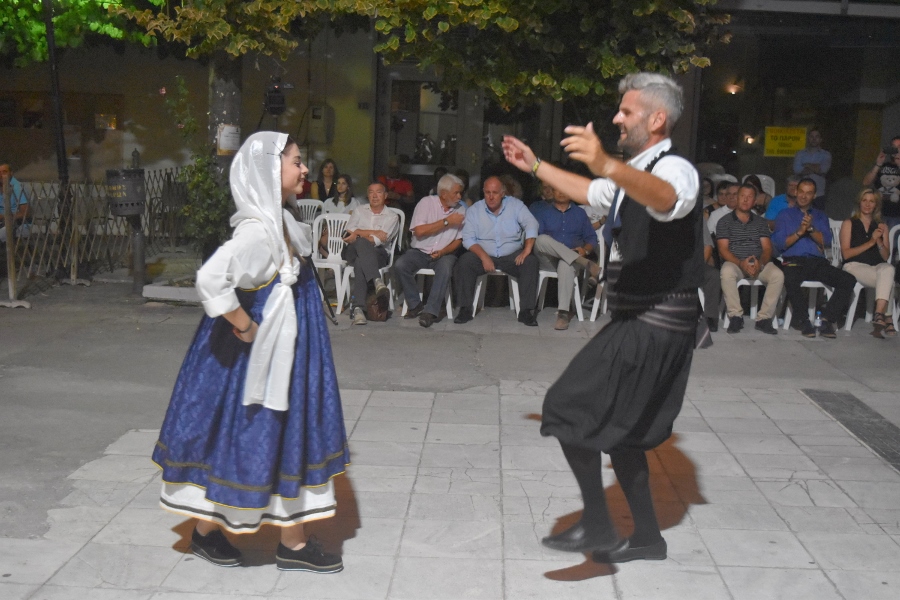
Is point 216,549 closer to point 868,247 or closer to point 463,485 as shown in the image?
point 463,485

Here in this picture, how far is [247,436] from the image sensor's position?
3.72m

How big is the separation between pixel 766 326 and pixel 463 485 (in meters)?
5.03

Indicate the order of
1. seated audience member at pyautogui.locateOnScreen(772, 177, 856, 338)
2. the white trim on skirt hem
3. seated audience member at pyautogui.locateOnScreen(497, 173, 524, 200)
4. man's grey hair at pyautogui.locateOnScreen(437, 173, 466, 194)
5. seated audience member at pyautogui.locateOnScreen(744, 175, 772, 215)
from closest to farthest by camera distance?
the white trim on skirt hem < seated audience member at pyautogui.locateOnScreen(772, 177, 856, 338) < man's grey hair at pyautogui.locateOnScreen(437, 173, 466, 194) < seated audience member at pyautogui.locateOnScreen(497, 173, 524, 200) < seated audience member at pyautogui.locateOnScreen(744, 175, 772, 215)

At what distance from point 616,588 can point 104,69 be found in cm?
1198

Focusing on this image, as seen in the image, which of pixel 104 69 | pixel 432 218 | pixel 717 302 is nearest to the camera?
pixel 717 302

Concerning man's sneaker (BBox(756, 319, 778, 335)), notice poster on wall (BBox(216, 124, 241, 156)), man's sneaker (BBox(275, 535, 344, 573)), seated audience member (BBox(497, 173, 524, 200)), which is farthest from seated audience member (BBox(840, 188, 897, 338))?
man's sneaker (BBox(275, 535, 344, 573))

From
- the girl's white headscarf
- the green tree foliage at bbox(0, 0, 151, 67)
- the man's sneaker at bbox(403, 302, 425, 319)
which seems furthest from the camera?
the green tree foliage at bbox(0, 0, 151, 67)

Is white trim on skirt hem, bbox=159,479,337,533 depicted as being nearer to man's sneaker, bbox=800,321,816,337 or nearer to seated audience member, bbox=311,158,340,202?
man's sneaker, bbox=800,321,816,337

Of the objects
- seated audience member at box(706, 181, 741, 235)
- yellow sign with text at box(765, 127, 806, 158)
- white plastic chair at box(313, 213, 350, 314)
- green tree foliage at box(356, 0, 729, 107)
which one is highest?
green tree foliage at box(356, 0, 729, 107)

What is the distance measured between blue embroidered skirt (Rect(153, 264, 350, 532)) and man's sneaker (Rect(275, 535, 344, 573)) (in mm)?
183

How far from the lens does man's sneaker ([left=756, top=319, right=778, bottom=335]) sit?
9.11 m

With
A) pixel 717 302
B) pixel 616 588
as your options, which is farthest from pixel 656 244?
pixel 717 302

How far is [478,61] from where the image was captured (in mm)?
9367

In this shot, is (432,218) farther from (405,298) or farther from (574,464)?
(574,464)
